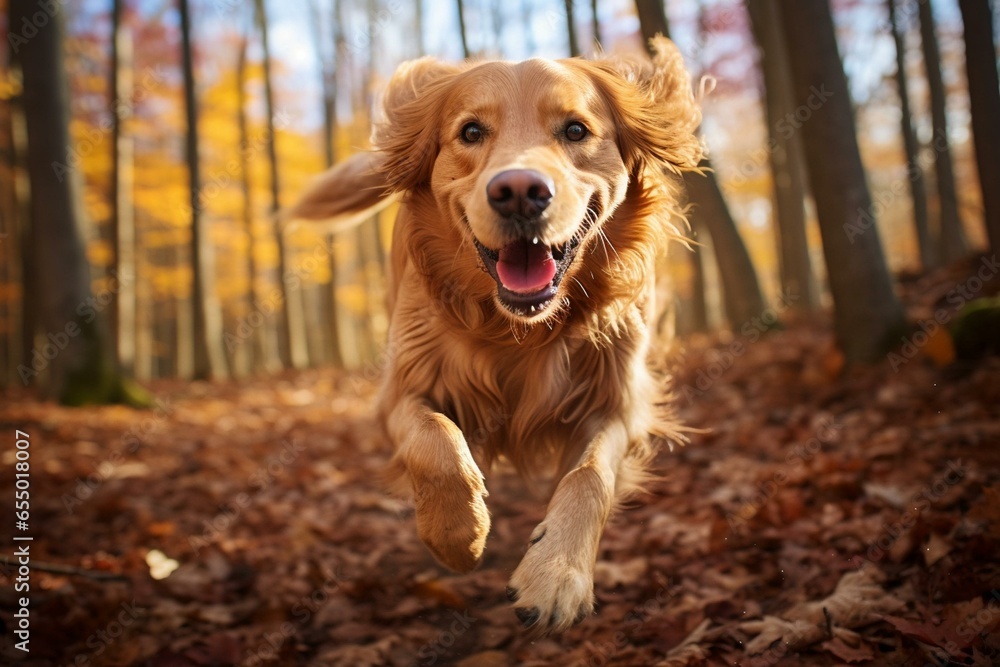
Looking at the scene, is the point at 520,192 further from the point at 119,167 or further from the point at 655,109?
the point at 119,167

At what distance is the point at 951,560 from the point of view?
271 cm

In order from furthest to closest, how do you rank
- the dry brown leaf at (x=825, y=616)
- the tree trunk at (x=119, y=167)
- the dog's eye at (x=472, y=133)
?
the tree trunk at (x=119, y=167)
the dog's eye at (x=472, y=133)
the dry brown leaf at (x=825, y=616)

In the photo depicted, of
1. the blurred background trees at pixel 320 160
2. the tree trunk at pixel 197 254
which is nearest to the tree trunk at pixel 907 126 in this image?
the blurred background trees at pixel 320 160

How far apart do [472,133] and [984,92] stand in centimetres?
424

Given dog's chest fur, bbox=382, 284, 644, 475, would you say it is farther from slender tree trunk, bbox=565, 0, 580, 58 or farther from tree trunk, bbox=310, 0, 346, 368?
tree trunk, bbox=310, 0, 346, 368

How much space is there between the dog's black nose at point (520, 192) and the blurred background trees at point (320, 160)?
1498 mm

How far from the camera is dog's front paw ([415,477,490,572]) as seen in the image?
2562mm

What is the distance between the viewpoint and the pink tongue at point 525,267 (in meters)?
2.64

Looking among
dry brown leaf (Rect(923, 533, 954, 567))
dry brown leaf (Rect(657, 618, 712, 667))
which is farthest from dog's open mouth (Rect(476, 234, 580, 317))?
dry brown leaf (Rect(923, 533, 954, 567))

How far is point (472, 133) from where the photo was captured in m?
2.90

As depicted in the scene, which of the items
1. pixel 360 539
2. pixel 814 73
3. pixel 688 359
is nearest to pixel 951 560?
pixel 360 539

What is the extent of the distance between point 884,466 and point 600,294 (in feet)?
6.64

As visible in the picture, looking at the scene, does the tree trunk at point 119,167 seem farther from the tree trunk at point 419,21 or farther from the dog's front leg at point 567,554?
the dog's front leg at point 567,554

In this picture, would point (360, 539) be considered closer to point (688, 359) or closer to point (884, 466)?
point (884, 466)
